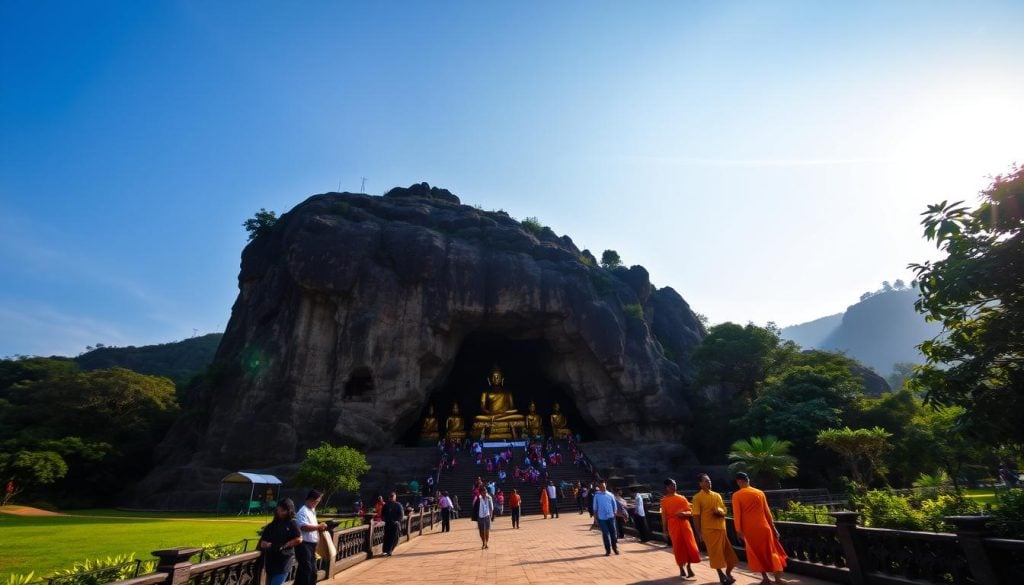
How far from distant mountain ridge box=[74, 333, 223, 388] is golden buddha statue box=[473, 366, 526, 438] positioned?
41275 mm

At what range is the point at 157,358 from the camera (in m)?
67.2

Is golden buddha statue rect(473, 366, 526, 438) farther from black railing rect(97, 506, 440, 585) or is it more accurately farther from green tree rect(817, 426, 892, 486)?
black railing rect(97, 506, 440, 585)

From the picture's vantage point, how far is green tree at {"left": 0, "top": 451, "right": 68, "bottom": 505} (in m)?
24.1

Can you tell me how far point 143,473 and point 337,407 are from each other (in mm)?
13911

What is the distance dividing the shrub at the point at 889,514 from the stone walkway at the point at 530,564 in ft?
8.28

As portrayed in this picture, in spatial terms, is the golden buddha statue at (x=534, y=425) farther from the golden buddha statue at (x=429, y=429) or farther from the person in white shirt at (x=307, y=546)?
the person in white shirt at (x=307, y=546)

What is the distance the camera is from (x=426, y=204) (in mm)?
38000

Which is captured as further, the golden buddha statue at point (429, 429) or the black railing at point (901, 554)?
the golden buddha statue at point (429, 429)

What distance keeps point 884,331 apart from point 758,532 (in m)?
158

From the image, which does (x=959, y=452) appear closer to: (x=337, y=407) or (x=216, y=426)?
(x=337, y=407)

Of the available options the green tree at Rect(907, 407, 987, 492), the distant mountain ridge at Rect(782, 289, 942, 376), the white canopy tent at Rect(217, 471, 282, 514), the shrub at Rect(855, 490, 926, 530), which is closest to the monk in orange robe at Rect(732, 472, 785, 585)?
the shrub at Rect(855, 490, 926, 530)

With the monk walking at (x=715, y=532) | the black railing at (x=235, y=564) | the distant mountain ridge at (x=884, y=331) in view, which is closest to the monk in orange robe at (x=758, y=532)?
the monk walking at (x=715, y=532)

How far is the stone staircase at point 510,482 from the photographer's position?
68.9ft

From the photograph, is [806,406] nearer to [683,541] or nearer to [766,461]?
[766,461]
